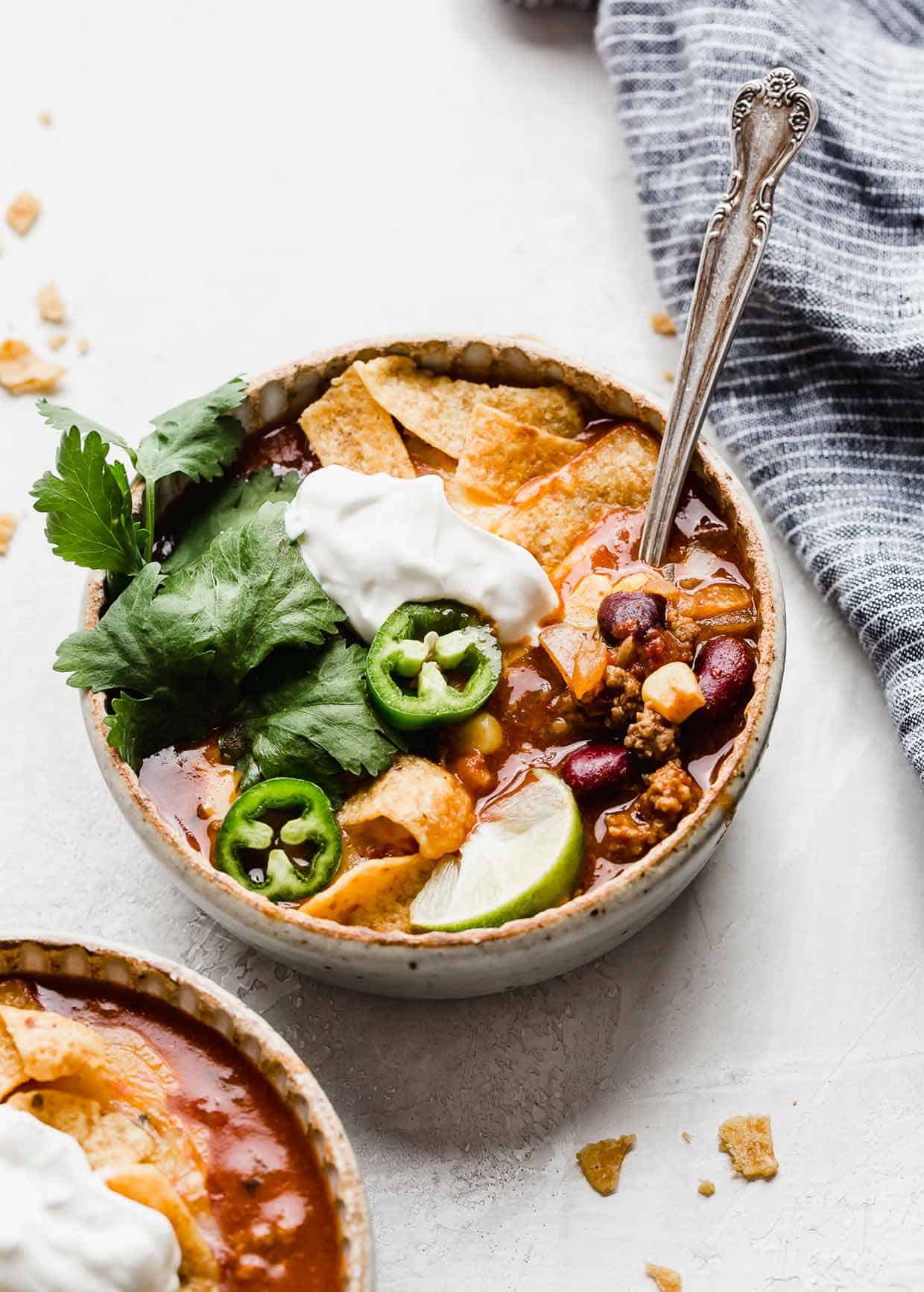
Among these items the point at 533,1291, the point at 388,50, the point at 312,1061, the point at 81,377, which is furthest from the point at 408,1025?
the point at 388,50

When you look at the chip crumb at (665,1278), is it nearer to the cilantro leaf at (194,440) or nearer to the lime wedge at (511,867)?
the lime wedge at (511,867)

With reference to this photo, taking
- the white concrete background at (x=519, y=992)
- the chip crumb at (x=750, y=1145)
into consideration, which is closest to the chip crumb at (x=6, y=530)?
the white concrete background at (x=519, y=992)

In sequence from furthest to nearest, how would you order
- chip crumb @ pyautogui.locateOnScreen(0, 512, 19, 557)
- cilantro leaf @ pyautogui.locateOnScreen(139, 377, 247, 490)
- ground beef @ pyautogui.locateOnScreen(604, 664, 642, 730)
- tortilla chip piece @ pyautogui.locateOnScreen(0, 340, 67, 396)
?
tortilla chip piece @ pyautogui.locateOnScreen(0, 340, 67, 396)
chip crumb @ pyautogui.locateOnScreen(0, 512, 19, 557)
cilantro leaf @ pyautogui.locateOnScreen(139, 377, 247, 490)
ground beef @ pyautogui.locateOnScreen(604, 664, 642, 730)

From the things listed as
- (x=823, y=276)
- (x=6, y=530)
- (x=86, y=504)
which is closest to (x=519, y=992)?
(x=86, y=504)

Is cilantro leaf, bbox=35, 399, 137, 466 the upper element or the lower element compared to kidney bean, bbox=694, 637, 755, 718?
upper

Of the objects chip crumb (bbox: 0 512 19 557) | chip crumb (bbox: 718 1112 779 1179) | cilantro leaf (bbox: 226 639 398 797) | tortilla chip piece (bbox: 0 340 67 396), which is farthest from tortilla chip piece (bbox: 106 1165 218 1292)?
tortilla chip piece (bbox: 0 340 67 396)

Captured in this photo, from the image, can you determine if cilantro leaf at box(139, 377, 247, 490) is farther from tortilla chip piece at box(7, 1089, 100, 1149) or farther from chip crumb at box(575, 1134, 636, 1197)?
chip crumb at box(575, 1134, 636, 1197)
